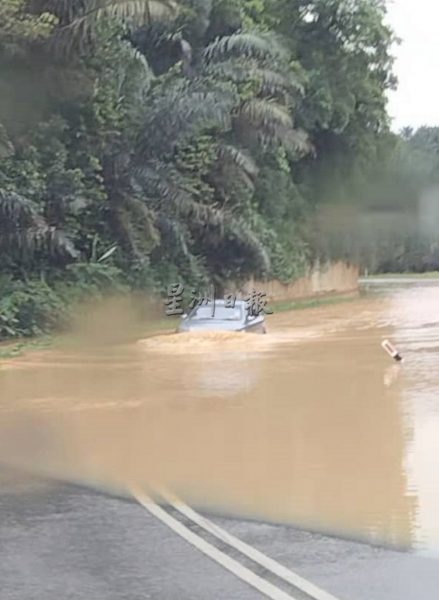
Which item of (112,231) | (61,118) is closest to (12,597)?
(61,118)

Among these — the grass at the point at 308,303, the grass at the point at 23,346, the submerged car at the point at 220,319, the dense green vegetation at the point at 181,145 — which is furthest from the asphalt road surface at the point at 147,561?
the grass at the point at 308,303

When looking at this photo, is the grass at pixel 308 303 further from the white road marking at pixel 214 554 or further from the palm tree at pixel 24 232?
the white road marking at pixel 214 554

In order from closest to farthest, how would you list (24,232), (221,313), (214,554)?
1. (214,554)
2. (221,313)
3. (24,232)

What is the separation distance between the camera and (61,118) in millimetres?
29250

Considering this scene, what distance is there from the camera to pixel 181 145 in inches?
1335

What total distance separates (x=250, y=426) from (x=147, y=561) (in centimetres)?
669

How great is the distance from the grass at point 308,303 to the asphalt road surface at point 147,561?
110 ft

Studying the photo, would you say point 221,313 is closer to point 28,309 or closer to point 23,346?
point 28,309

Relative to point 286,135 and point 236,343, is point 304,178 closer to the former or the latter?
point 286,135

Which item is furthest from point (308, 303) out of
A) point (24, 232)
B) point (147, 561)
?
point (147, 561)

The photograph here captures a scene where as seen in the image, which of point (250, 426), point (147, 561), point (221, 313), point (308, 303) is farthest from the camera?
point (308, 303)

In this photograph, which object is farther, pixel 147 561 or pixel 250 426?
pixel 250 426

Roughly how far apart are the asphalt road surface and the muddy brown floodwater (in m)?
0.56

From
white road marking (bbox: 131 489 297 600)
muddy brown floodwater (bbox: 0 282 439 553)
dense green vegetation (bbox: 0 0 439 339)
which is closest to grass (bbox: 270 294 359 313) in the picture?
dense green vegetation (bbox: 0 0 439 339)
